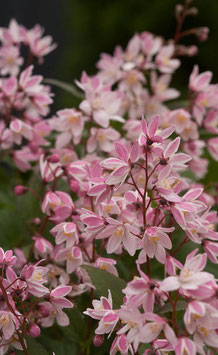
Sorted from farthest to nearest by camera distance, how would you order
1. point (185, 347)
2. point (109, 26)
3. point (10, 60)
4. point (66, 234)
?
point (109, 26)
point (10, 60)
point (66, 234)
point (185, 347)

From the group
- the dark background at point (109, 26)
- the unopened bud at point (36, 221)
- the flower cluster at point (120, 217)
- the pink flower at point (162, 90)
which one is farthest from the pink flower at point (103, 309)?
the dark background at point (109, 26)

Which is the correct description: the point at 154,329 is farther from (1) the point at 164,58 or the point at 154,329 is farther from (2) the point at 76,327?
(1) the point at 164,58

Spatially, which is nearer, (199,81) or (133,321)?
(133,321)

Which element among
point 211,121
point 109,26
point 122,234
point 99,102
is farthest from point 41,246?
point 109,26

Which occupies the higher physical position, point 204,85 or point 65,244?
point 204,85

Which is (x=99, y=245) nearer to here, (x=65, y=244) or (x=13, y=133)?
(x=65, y=244)

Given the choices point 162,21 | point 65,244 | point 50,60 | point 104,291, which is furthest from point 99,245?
point 50,60
